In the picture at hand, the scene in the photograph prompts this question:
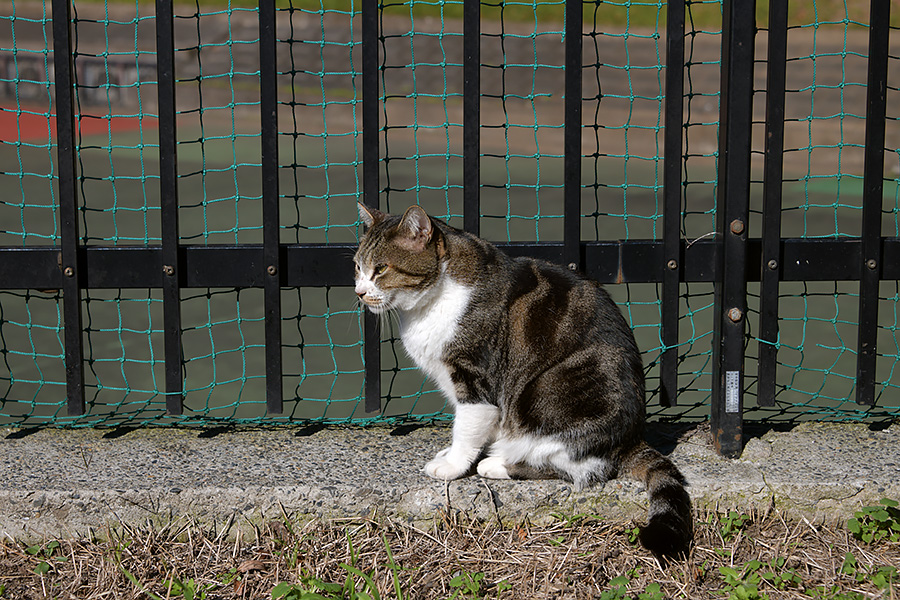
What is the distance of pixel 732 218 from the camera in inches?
101

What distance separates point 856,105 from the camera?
16219 mm

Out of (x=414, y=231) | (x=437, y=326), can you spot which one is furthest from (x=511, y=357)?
(x=414, y=231)

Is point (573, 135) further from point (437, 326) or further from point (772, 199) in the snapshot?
point (437, 326)

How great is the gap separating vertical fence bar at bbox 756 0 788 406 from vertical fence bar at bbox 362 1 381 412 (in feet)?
3.77

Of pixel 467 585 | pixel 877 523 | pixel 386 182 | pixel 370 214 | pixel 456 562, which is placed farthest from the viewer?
pixel 386 182

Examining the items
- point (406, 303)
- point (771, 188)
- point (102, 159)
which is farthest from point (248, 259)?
point (102, 159)

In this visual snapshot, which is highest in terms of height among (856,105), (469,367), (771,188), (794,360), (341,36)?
(341,36)

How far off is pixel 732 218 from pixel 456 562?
4.09 feet

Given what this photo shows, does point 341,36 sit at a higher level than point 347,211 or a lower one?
higher

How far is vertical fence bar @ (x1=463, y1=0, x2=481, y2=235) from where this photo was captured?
2.61m

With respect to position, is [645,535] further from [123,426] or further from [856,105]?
[856,105]

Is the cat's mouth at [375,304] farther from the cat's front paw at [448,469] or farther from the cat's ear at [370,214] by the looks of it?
the cat's front paw at [448,469]

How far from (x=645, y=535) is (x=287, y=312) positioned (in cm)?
472

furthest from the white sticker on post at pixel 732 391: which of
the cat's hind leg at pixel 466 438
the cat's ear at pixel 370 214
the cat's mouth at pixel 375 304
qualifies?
the cat's ear at pixel 370 214
